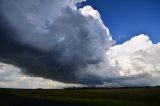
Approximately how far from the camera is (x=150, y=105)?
5788 centimetres

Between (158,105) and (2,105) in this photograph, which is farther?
(158,105)

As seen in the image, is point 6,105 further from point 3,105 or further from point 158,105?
point 158,105

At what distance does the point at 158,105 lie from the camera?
184 feet

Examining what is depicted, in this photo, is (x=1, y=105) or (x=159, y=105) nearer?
(x=1, y=105)

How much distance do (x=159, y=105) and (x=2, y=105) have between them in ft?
100

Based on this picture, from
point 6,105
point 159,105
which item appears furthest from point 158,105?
point 6,105

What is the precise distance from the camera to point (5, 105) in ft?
145

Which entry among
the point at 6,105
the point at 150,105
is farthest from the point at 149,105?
the point at 6,105

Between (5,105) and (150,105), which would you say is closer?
(5,105)

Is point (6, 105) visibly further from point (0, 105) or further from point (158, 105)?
point (158, 105)

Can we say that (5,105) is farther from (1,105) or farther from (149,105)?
(149,105)

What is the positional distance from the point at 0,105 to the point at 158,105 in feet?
100

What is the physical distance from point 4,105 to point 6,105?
1.57 ft

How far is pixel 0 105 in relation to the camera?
44.1m
